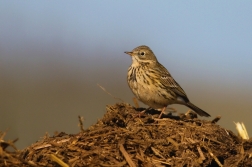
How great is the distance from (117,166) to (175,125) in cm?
142

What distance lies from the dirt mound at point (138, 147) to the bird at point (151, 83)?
207 cm

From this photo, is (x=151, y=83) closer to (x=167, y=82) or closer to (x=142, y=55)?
(x=167, y=82)

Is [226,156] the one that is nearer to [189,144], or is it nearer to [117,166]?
[189,144]

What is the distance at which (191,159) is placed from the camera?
7223 millimetres

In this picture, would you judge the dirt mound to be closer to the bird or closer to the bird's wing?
the bird

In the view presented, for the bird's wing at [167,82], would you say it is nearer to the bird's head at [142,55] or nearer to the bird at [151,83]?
the bird at [151,83]

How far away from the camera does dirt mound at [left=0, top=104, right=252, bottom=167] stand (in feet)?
23.4

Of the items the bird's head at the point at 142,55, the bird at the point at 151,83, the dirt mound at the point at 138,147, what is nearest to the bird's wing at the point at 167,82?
the bird at the point at 151,83

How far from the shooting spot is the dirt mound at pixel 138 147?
7125 mm

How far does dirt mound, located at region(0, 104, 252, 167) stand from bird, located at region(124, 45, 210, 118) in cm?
207

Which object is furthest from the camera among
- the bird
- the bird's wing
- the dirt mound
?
the bird's wing

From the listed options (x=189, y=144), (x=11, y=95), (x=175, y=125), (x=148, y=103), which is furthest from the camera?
(x=11, y=95)

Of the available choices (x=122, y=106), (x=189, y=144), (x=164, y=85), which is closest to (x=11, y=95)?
(x=164, y=85)

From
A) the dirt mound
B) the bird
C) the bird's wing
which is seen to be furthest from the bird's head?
the dirt mound
